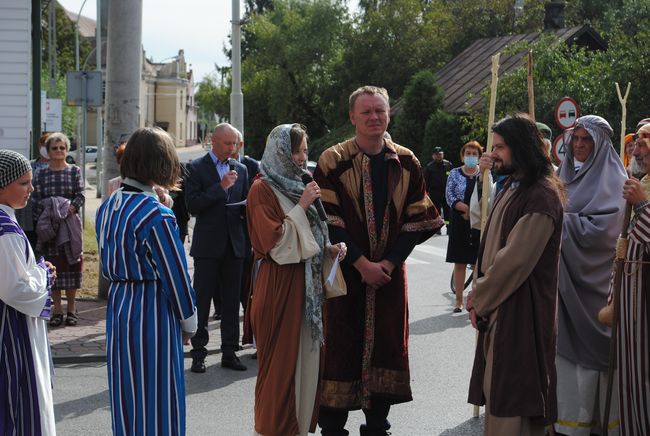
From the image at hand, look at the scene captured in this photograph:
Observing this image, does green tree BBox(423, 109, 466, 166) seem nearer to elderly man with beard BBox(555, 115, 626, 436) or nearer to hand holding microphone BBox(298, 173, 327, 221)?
elderly man with beard BBox(555, 115, 626, 436)

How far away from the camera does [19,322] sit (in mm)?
4980

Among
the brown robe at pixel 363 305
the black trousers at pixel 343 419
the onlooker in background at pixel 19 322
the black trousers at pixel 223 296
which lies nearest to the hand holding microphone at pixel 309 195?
the brown robe at pixel 363 305

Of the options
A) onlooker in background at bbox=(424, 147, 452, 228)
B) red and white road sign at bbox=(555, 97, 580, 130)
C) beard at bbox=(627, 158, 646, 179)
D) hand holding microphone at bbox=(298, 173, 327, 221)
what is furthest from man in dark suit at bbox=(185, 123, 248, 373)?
onlooker in background at bbox=(424, 147, 452, 228)

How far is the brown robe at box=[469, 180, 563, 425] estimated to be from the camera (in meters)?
5.39

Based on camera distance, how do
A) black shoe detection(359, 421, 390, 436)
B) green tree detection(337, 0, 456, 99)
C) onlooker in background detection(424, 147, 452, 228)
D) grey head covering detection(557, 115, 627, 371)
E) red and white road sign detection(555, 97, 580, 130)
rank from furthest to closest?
green tree detection(337, 0, 456, 99), onlooker in background detection(424, 147, 452, 228), red and white road sign detection(555, 97, 580, 130), grey head covering detection(557, 115, 627, 371), black shoe detection(359, 421, 390, 436)

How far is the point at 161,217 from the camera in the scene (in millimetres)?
4914

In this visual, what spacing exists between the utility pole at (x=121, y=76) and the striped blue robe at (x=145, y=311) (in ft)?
23.4

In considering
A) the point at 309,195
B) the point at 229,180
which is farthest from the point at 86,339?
the point at 309,195

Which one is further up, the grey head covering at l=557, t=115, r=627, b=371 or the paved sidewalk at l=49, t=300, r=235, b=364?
the grey head covering at l=557, t=115, r=627, b=371

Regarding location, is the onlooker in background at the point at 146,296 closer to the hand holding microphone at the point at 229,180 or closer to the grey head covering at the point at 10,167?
the grey head covering at the point at 10,167

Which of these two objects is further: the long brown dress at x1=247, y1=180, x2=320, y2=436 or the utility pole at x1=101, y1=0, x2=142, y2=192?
the utility pole at x1=101, y1=0, x2=142, y2=192

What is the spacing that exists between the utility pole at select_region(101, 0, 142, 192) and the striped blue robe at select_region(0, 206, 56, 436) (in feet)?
23.5

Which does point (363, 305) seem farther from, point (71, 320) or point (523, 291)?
point (71, 320)

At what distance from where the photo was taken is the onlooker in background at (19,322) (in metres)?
4.84
